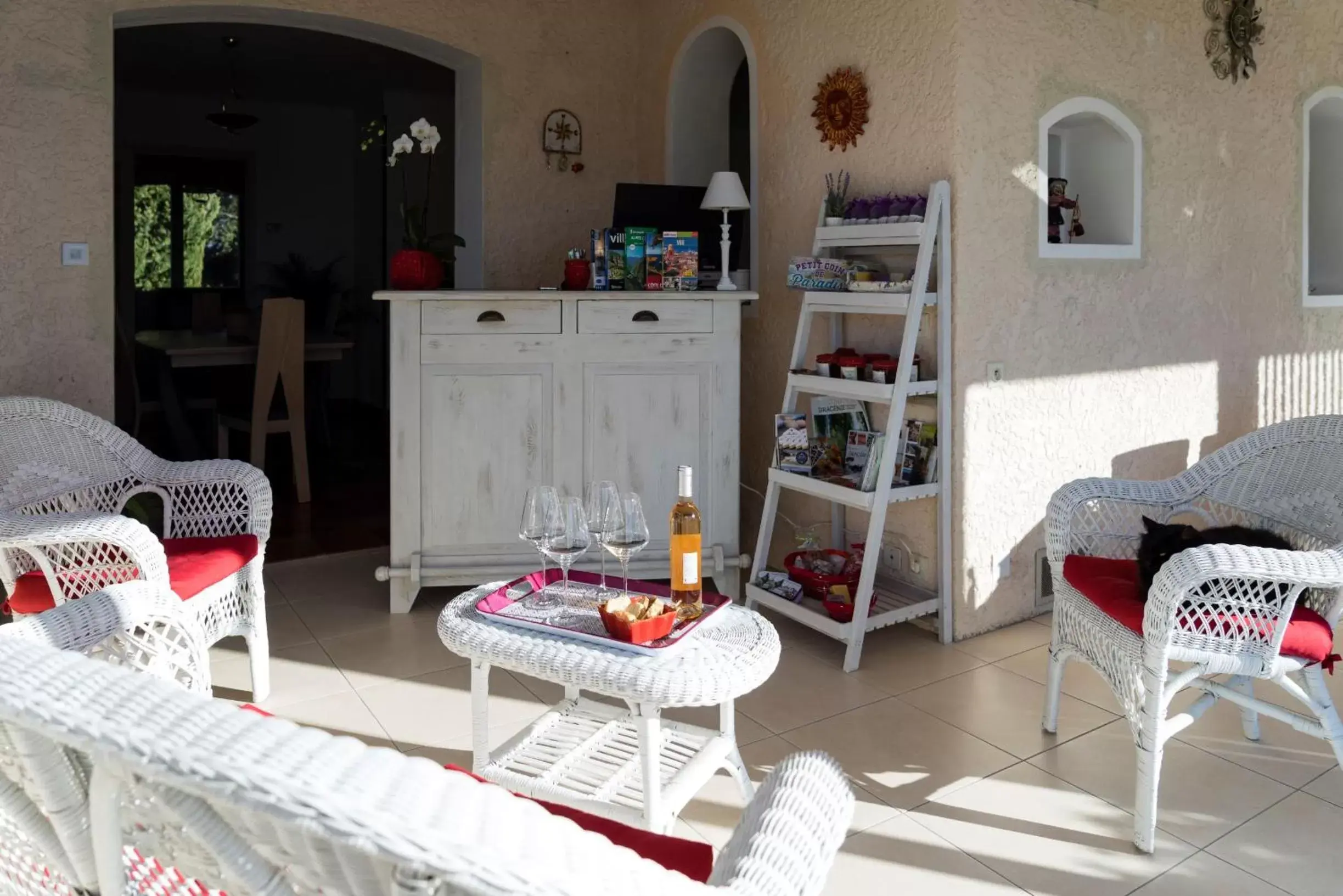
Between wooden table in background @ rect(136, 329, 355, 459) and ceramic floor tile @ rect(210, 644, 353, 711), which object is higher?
wooden table in background @ rect(136, 329, 355, 459)

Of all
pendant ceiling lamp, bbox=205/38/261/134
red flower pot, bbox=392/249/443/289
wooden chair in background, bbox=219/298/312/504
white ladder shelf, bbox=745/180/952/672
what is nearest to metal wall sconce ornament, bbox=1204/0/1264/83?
white ladder shelf, bbox=745/180/952/672

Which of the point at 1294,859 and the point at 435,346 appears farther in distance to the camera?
the point at 435,346

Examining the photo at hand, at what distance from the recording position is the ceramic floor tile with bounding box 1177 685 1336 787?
2727mm

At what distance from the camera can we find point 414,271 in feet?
13.0

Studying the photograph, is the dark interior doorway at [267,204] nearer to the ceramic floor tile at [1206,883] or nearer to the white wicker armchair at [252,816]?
the ceramic floor tile at [1206,883]

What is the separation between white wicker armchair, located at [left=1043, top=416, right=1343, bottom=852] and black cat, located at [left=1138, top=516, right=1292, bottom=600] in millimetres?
108

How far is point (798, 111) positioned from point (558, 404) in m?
1.47

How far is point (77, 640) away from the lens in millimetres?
1871

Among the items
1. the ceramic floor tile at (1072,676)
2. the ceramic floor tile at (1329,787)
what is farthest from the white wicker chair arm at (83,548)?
the ceramic floor tile at (1329,787)

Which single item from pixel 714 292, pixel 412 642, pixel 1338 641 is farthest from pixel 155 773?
pixel 1338 641

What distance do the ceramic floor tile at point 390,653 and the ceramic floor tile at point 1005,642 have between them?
5.55 ft

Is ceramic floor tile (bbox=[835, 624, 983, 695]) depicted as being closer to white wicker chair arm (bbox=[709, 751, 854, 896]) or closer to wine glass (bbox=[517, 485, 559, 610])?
wine glass (bbox=[517, 485, 559, 610])

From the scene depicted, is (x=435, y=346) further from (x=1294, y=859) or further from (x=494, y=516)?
(x=1294, y=859)

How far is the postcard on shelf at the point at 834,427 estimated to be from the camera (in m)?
3.83
